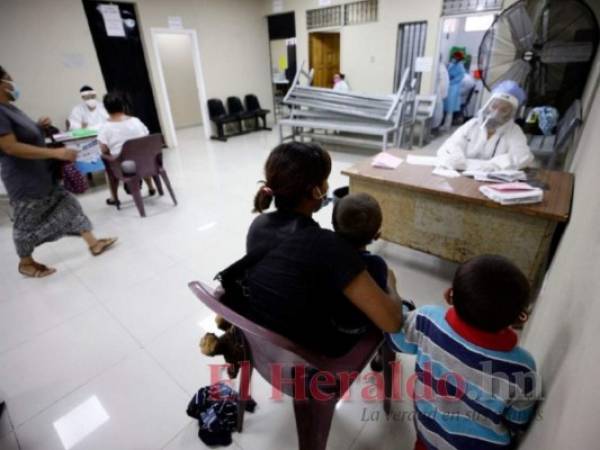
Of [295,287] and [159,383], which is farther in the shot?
[159,383]

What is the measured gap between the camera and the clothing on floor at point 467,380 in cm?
72

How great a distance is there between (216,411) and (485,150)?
7.53ft

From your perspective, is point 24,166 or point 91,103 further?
point 91,103

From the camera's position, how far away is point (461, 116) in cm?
676

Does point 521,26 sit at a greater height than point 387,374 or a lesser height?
greater

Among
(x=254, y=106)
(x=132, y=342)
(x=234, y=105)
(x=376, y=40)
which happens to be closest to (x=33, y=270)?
(x=132, y=342)

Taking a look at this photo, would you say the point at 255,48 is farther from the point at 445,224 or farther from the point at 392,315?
the point at 392,315

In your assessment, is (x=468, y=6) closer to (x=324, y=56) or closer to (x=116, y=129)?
(x=324, y=56)

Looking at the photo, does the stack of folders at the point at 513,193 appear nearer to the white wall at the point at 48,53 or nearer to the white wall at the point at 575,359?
the white wall at the point at 575,359

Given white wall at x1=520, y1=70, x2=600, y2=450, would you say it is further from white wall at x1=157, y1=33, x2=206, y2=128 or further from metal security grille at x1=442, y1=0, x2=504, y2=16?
white wall at x1=157, y1=33, x2=206, y2=128

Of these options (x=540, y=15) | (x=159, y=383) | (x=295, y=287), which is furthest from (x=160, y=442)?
(x=540, y=15)

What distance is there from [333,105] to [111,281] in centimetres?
413

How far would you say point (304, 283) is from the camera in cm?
81

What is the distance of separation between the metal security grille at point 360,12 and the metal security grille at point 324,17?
6.3 inches
